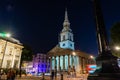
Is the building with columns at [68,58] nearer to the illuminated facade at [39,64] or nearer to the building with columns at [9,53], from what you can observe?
the illuminated facade at [39,64]

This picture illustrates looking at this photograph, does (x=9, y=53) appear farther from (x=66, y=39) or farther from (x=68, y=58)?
(x=66, y=39)

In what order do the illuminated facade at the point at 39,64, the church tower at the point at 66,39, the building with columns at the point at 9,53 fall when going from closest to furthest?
the building with columns at the point at 9,53 < the illuminated facade at the point at 39,64 < the church tower at the point at 66,39

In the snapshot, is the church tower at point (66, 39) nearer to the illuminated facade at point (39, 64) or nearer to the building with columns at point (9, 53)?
the illuminated facade at point (39, 64)

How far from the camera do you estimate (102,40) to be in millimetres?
3951

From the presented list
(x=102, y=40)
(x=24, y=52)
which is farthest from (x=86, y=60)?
(x=102, y=40)

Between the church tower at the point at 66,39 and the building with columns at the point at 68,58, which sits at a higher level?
the church tower at the point at 66,39

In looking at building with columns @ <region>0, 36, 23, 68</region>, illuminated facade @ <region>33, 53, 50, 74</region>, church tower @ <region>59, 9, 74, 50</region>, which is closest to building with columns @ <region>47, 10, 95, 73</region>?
church tower @ <region>59, 9, 74, 50</region>


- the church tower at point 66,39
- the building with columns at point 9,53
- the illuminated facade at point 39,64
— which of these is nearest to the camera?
the building with columns at point 9,53

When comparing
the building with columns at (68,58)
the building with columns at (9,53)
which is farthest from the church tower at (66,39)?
the building with columns at (9,53)

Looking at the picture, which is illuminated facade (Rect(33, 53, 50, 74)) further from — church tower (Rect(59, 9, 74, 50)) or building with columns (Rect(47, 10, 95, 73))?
church tower (Rect(59, 9, 74, 50))

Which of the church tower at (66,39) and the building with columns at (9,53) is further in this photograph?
the church tower at (66,39)

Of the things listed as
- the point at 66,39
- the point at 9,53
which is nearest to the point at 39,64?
the point at 66,39

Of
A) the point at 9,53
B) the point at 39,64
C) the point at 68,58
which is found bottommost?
the point at 39,64

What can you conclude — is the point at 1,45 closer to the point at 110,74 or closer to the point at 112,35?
the point at 112,35
